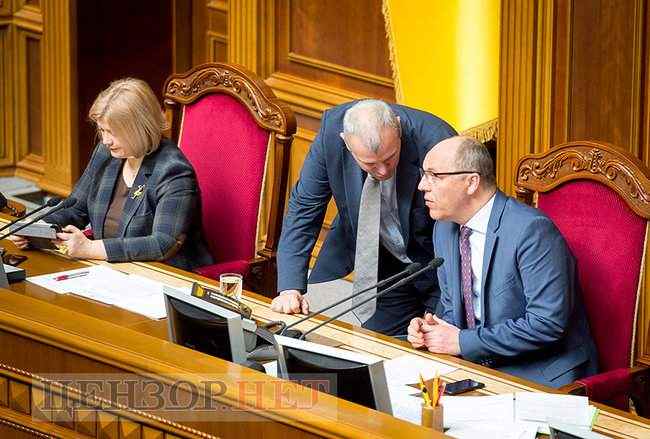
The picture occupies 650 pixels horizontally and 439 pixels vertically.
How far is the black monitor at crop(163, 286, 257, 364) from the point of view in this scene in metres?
2.94

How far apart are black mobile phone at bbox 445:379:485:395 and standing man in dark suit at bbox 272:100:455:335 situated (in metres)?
0.84

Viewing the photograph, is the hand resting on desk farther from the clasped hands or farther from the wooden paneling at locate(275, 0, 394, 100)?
the wooden paneling at locate(275, 0, 394, 100)

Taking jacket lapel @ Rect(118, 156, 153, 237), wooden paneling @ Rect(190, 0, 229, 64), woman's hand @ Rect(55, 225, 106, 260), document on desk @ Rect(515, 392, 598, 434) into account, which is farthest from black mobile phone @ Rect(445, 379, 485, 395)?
wooden paneling @ Rect(190, 0, 229, 64)

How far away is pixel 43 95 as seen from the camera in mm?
7066

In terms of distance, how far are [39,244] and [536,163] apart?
1482mm

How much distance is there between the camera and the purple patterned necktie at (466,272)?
3.56 meters

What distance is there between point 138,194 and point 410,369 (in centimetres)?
137

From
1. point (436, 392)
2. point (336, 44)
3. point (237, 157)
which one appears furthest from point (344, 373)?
point (336, 44)

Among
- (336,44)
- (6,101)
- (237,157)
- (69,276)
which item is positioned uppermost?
(336,44)

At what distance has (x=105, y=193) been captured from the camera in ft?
14.4

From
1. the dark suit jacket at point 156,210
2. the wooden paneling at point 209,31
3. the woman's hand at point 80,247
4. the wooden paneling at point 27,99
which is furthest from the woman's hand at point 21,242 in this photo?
the wooden paneling at point 27,99

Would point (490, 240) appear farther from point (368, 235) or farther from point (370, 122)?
point (368, 235)

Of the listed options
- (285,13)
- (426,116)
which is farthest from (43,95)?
(426,116)

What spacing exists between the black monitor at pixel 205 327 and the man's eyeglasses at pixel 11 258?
0.98m
